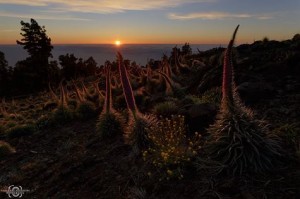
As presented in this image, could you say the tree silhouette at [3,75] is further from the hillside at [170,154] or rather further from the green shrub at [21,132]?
the hillside at [170,154]

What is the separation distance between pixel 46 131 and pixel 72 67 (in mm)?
41162

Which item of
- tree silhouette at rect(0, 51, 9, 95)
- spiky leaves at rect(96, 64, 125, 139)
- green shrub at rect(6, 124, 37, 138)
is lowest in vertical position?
tree silhouette at rect(0, 51, 9, 95)

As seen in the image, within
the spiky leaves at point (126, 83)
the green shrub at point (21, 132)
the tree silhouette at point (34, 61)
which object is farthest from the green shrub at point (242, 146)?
the tree silhouette at point (34, 61)

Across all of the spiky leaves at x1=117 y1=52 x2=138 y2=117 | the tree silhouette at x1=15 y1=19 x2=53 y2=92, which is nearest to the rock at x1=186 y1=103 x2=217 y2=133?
the spiky leaves at x1=117 y1=52 x2=138 y2=117

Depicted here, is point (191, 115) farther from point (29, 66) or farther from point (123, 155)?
point (29, 66)

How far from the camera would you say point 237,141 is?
18.0ft

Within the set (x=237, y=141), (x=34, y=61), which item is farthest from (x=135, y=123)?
(x=34, y=61)

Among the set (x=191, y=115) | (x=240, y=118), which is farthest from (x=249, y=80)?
(x=240, y=118)

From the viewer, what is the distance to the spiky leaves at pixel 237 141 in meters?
5.27

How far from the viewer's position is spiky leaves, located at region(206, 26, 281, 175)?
527 centimetres

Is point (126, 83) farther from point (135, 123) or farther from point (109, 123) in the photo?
point (109, 123)

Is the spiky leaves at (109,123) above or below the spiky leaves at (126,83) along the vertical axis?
below

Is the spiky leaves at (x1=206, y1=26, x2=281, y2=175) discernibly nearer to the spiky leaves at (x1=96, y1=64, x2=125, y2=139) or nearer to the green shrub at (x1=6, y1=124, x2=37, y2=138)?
the spiky leaves at (x1=96, y1=64, x2=125, y2=139)

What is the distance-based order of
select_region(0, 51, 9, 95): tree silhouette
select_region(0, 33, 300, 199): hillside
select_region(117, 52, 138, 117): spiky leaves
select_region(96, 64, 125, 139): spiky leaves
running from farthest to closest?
select_region(0, 51, 9, 95): tree silhouette < select_region(96, 64, 125, 139): spiky leaves < select_region(117, 52, 138, 117): spiky leaves < select_region(0, 33, 300, 199): hillside
